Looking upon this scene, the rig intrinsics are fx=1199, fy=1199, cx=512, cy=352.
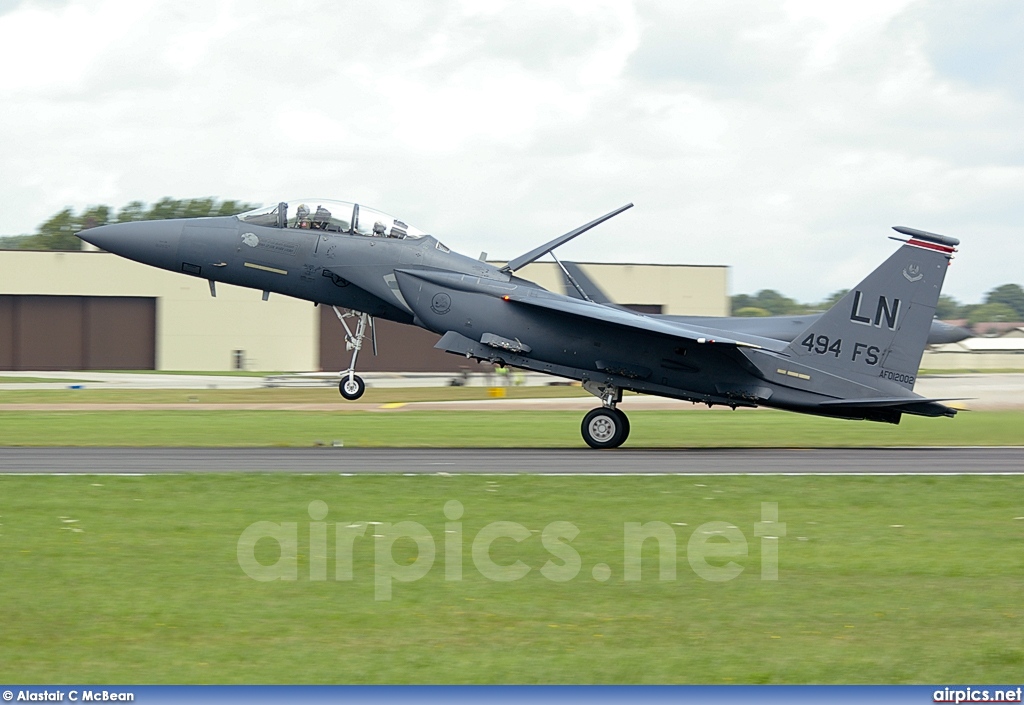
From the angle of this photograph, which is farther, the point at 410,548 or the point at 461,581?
the point at 410,548

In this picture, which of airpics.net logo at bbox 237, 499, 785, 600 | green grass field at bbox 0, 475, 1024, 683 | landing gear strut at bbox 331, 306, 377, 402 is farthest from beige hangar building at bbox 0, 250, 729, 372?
airpics.net logo at bbox 237, 499, 785, 600

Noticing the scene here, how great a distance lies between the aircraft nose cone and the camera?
2172cm

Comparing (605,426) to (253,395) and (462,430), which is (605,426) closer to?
(462,430)

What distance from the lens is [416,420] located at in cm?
2997

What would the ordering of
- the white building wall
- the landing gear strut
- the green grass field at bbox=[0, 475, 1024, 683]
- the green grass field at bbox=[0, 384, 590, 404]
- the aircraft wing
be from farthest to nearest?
the white building wall < the green grass field at bbox=[0, 384, 590, 404] < the landing gear strut < the aircraft wing < the green grass field at bbox=[0, 475, 1024, 683]

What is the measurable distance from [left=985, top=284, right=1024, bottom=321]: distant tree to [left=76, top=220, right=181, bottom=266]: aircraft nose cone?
118 m

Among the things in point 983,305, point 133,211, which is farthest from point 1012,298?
point 133,211

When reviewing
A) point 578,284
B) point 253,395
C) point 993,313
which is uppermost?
point 993,313

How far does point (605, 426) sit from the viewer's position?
859 inches

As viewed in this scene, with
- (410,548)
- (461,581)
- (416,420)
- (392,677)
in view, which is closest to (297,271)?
(416,420)

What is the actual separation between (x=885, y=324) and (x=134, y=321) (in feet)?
162

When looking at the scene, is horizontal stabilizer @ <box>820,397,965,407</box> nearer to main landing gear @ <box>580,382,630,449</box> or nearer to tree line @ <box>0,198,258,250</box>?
main landing gear @ <box>580,382,630,449</box>

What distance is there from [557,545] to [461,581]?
1769 millimetres

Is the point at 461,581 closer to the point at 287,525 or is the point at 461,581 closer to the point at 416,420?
the point at 287,525
